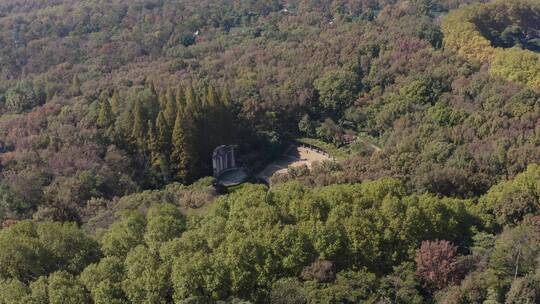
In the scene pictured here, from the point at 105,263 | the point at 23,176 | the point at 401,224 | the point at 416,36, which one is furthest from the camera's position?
the point at 416,36

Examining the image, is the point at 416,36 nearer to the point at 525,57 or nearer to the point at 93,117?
the point at 525,57

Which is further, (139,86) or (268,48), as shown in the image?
(268,48)

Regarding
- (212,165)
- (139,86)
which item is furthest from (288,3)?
(212,165)

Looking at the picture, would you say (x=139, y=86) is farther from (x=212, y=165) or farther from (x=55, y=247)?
(x=55, y=247)

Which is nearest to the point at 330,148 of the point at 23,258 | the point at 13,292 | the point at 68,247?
the point at 68,247

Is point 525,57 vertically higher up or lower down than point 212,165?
higher up

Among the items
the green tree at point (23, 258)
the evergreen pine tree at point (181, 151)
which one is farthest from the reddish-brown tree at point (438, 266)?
the evergreen pine tree at point (181, 151)

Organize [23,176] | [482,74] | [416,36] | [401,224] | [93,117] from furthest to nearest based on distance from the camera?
[416,36] → [482,74] → [93,117] → [23,176] → [401,224]
